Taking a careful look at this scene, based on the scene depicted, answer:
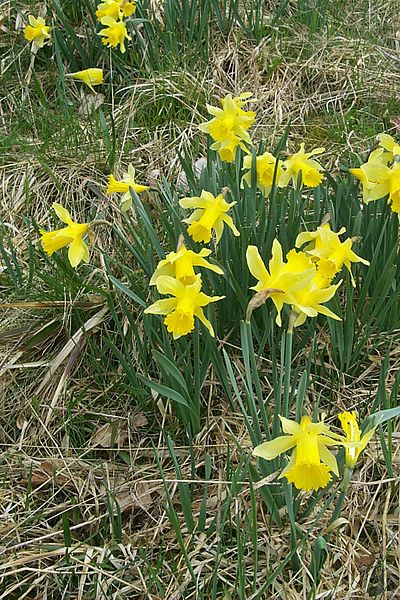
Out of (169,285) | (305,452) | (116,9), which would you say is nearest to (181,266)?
(169,285)

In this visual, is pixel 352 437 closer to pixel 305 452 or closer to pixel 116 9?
pixel 305 452

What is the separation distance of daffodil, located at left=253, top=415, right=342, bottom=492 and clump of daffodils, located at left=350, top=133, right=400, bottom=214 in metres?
0.67

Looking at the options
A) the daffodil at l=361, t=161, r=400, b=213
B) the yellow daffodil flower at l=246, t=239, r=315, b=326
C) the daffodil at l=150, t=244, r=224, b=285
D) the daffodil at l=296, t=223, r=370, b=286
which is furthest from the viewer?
the daffodil at l=361, t=161, r=400, b=213

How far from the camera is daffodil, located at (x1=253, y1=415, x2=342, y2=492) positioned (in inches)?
47.2

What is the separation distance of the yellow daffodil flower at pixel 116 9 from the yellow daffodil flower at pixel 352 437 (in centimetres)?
194

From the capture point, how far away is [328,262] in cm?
152

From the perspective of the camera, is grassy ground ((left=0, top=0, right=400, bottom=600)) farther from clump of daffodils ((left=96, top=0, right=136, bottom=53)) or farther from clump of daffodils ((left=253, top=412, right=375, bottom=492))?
clump of daffodils ((left=96, top=0, right=136, bottom=53))

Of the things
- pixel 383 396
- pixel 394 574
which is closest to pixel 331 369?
pixel 383 396

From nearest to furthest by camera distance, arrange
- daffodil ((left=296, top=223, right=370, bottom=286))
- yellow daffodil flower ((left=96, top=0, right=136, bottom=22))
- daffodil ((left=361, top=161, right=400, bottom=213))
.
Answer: daffodil ((left=296, top=223, right=370, bottom=286)), daffodil ((left=361, top=161, right=400, bottom=213)), yellow daffodil flower ((left=96, top=0, right=136, bottom=22))

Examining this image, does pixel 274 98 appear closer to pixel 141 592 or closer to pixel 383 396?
pixel 383 396

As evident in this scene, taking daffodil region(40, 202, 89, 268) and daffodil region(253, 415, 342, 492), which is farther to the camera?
daffodil region(40, 202, 89, 268)

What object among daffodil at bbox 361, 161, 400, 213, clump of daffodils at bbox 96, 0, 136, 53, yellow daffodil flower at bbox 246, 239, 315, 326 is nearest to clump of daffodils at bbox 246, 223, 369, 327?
yellow daffodil flower at bbox 246, 239, 315, 326

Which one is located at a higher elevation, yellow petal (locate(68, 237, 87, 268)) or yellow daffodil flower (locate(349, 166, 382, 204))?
yellow daffodil flower (locate(349, 166, 382, 204))

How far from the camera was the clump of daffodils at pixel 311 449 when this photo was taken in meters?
1.20
